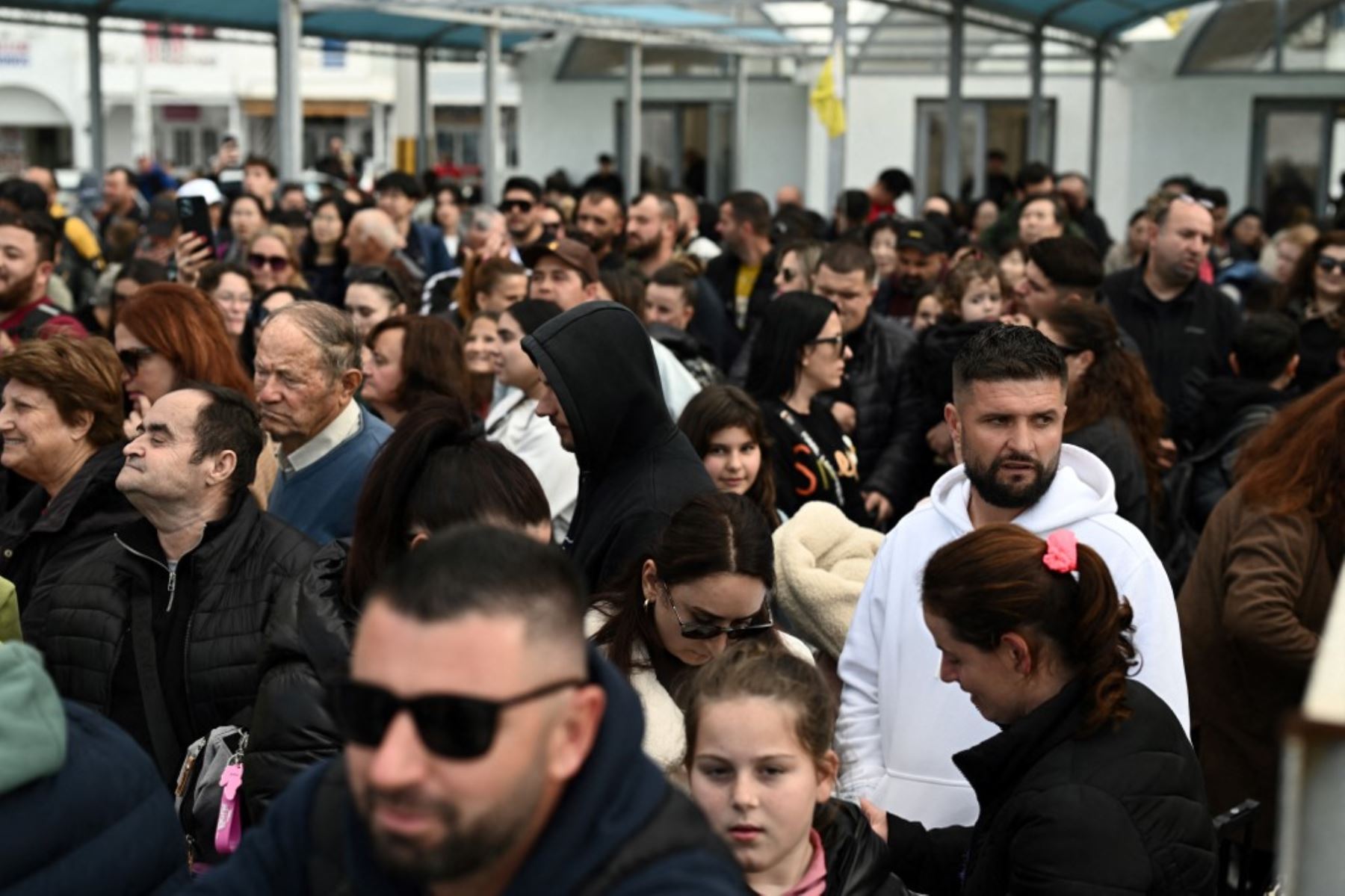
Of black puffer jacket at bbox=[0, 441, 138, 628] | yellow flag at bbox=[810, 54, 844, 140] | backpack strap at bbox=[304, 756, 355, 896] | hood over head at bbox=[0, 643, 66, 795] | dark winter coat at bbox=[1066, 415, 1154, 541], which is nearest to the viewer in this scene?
backpack strap at bbox=[304, 756, 355, 896]

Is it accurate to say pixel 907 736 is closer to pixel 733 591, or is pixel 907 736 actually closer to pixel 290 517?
pixel 733 591

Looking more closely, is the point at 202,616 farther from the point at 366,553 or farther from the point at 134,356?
the point at 134,356

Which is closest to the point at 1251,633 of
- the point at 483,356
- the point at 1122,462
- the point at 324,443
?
the point at 1122,462

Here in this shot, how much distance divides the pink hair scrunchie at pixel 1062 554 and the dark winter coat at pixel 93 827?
162cm

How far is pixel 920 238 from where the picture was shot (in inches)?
416

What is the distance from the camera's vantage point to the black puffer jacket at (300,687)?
337 cm

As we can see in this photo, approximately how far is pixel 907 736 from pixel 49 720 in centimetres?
201

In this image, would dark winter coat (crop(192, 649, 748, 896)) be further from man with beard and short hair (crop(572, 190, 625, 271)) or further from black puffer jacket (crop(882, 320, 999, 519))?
man with beard and short hair (crop(572, 190, 625, 271))

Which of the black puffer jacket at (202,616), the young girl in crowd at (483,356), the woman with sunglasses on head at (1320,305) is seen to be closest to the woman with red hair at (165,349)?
the young girl in crowd at (483,356)

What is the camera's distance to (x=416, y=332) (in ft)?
21.2

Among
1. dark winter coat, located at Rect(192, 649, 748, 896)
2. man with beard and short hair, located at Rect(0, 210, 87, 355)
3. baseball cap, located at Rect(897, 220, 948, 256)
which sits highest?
baseball cap, located at Rect(897, 220, 948, 256)

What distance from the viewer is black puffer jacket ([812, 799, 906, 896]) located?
3.18 m

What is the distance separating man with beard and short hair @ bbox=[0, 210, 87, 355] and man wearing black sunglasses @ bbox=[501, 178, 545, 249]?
4.01m

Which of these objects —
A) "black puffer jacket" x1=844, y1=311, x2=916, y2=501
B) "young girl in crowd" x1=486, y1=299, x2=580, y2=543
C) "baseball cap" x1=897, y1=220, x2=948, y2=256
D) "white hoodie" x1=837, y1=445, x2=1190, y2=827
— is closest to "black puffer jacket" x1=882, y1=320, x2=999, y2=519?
"black puffer jacket" x1=844, y1=311, x2=916, y2=501
